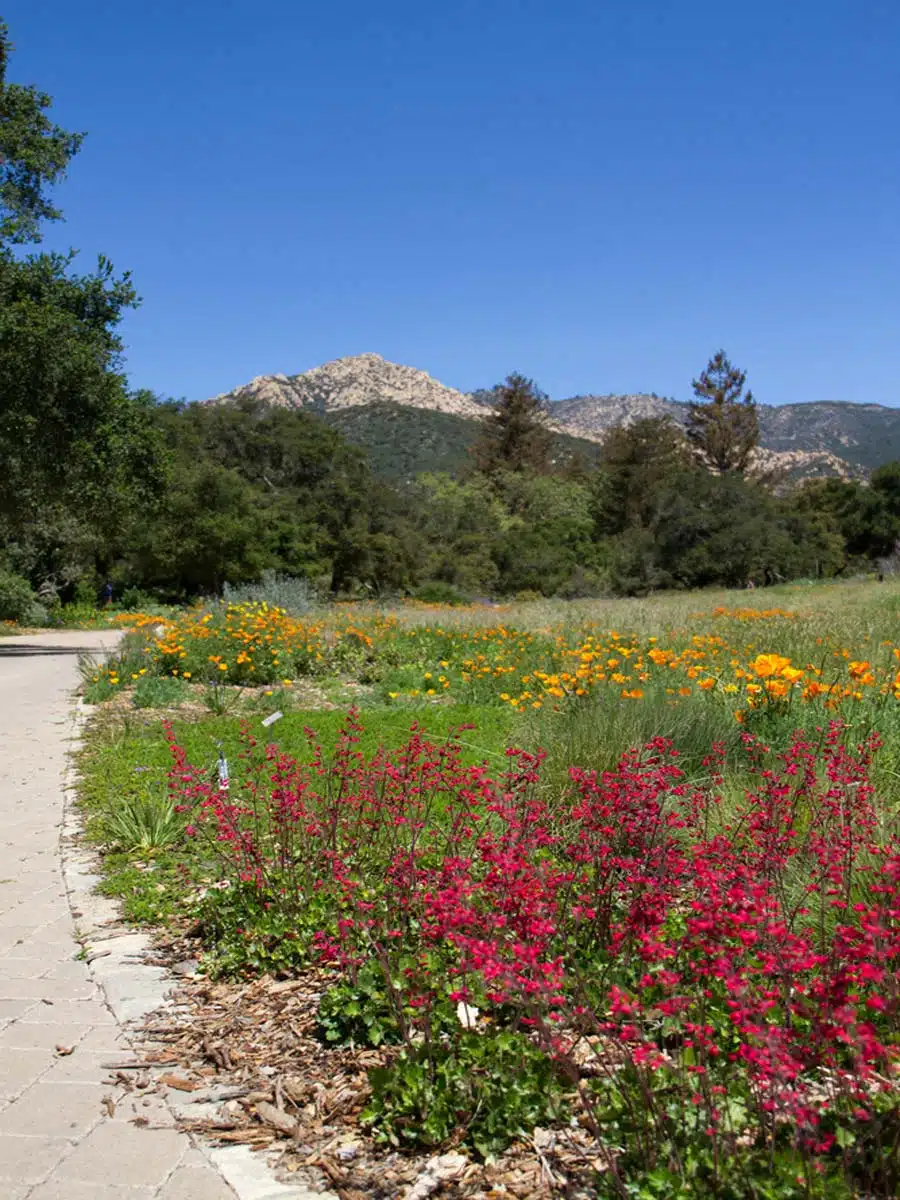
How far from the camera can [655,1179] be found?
1.93 metres

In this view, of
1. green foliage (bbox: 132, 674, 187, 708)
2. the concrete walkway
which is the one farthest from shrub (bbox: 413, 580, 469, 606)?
the concrete walkway

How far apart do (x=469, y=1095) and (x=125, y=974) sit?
1.83 metres

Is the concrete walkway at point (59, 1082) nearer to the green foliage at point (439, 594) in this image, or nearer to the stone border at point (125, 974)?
the stone border at point (125, 974)

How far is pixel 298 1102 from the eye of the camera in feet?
8.96

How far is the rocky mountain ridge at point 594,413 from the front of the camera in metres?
120

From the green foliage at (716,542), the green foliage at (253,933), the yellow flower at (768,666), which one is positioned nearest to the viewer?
the green foliage at (253,933)

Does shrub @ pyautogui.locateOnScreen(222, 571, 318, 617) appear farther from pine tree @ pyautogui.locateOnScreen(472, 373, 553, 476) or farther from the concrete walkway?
pine tree @ pyautogui.locateOnScreen(472, 373, 553, 476)

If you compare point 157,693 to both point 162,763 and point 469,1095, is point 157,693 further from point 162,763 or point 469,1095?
point 469,1095

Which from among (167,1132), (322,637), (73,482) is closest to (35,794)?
(167,1132)

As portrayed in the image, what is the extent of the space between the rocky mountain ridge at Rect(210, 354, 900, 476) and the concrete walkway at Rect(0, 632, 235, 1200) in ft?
332

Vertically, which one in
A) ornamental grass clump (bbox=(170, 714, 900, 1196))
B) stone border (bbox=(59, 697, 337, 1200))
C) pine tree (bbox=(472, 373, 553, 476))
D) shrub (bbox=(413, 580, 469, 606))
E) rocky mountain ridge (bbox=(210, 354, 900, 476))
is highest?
rocky mountain ridge (bbox=(210, 354, 900, 476))

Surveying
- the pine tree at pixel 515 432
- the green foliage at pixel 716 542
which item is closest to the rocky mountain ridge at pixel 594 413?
the pine tree at pixel 515 432

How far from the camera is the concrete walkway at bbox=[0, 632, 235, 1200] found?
7.84ft

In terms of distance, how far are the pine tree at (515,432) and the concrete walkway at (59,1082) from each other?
57.9m
